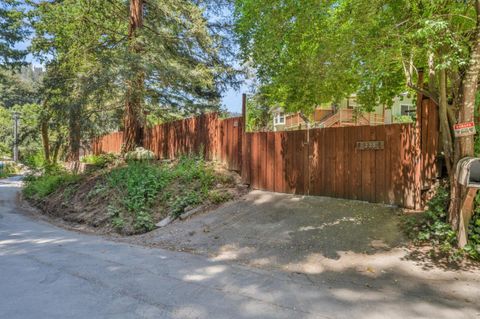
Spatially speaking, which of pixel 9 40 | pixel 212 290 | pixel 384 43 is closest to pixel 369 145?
pixel 384 43

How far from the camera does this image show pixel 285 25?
6.01 metres

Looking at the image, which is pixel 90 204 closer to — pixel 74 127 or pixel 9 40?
pixel 74 127

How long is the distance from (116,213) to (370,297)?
6926mm

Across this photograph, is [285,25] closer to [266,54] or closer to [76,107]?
[266,54]

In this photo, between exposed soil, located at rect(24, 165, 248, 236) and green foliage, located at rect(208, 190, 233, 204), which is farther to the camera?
exposed soil, located at rect(24, 165, 248, 236)

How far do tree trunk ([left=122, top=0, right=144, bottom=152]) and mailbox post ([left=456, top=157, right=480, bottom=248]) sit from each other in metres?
8.39

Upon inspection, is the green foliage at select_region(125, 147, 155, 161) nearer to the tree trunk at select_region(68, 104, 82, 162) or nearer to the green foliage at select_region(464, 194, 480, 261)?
the tree trunk at select_region(68, 104, 82, 162)

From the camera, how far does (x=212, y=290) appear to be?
12.6 ft

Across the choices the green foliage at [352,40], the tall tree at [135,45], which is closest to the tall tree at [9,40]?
the tall tree at [135,45]

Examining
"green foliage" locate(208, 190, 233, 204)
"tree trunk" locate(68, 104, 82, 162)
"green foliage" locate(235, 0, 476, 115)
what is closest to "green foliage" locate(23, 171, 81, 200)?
"tree trunk" locate(68, 104, 82, 162)

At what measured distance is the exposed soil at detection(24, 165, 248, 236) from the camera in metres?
8.39

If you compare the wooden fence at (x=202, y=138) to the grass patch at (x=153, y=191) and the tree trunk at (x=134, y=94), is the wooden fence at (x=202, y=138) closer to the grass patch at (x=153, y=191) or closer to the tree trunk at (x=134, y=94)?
the grass patch at (x=153, y=191)

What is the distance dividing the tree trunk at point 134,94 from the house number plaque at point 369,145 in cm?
660

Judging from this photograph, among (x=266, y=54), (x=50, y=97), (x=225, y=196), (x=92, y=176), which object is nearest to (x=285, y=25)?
(x=266, y=54)
